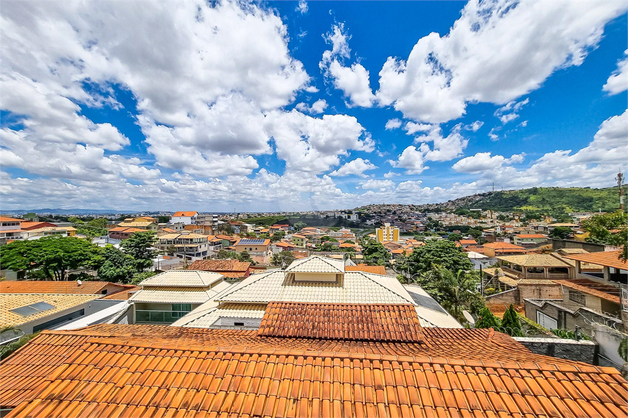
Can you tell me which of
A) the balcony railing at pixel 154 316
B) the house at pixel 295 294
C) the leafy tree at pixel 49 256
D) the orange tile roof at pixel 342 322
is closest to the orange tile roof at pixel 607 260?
the house at pixel 295 294

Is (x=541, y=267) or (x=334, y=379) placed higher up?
(x=334, y=379)

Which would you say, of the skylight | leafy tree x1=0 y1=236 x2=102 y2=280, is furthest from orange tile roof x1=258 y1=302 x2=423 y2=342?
leafy tree x1=0 y1=236 x2=102 y2=280

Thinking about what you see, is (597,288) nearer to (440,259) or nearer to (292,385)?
(440,259)

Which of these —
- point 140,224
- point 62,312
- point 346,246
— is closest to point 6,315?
point 62,312

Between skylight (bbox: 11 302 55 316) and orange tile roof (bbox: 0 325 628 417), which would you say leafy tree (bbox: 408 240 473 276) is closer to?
orange tile roof (bbox: 0 325 628 417)

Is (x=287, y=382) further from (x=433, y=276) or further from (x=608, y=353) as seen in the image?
(x=433, y=276)

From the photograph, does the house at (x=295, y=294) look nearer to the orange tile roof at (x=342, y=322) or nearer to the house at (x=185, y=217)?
the orange tile roof at (x=342, y=322)
